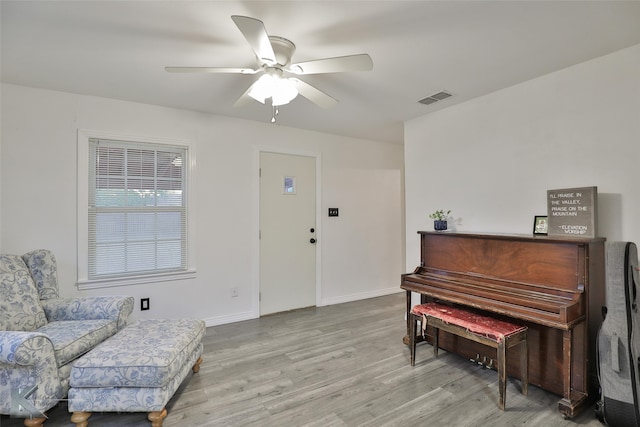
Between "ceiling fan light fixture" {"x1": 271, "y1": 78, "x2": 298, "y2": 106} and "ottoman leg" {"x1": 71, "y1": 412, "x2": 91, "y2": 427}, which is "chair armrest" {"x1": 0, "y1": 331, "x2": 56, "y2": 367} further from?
"ceiling fan light fixture" {"x1": 271, "y1": 78, "x2": 298, "y2": 106}

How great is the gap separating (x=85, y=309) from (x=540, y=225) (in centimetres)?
359

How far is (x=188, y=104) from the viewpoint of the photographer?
3.16 m

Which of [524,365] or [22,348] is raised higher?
[22,348]

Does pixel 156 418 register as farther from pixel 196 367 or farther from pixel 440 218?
pixel 440 218

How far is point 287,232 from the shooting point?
398cm

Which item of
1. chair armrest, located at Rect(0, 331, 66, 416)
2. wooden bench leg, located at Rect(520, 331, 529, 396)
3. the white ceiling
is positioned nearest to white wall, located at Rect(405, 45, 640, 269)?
the white ceiling

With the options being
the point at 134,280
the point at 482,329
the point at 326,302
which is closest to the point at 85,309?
the point at 134,280

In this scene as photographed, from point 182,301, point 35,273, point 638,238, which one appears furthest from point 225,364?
point 638,238

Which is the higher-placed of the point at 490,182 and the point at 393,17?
the point at 393,17

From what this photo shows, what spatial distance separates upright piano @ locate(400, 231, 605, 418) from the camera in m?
1.93

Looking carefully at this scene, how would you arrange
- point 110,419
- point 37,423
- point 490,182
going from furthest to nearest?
point 490,182 < point 110,419 < point 37,423

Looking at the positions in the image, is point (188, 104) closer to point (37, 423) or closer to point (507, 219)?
point (37, 423)

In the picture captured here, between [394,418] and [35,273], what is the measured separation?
287cm

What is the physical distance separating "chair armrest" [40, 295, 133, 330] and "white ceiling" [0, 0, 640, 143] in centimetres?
180
